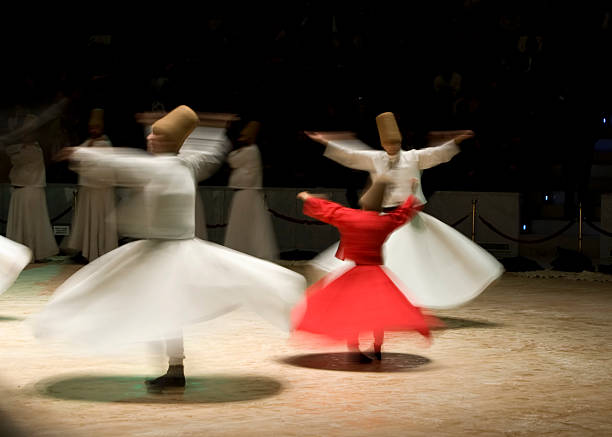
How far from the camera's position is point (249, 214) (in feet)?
50.4

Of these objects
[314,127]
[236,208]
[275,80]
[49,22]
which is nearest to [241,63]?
[275,80]

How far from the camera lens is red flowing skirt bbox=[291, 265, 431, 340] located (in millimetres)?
7262

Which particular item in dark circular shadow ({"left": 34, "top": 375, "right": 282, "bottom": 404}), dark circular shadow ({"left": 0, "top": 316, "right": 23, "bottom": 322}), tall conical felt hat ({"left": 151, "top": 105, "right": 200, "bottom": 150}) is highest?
tall conical felt hat ({"left": 151, "top": 105, "right": 200, "bottom": 150})

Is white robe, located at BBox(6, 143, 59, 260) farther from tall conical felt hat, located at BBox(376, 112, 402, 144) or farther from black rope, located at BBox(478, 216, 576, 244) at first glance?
tall conical felt hat, located at BBox(376, 112, 402, 144)

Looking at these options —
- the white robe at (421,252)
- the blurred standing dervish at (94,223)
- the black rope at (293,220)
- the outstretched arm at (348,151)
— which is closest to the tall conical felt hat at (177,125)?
the white robe at (421,252)

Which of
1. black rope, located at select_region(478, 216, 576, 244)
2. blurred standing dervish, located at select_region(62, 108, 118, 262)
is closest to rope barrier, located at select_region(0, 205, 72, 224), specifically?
blurred standing dervish, located at select_region(62, 108, 118, 262)

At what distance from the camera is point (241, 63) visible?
811 inches

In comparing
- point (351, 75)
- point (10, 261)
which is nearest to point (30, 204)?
point (351, 75)

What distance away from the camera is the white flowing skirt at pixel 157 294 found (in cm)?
621

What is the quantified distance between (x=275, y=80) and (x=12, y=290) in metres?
9.20

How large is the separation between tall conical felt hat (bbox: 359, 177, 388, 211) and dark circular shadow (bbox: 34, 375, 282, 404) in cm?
152

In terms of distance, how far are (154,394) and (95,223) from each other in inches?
366

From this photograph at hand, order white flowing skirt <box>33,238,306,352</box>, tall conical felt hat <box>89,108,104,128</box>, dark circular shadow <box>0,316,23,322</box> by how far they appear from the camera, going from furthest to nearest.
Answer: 1. tall conical felt hat <box>89,108,104,128</box>
2. dark circular shadow <box>0,316,23,322</box>
3. white flowing skirt <box>33,238,306,352</box>

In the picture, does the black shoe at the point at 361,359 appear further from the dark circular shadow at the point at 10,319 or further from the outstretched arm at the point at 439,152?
the dark circular shadow at the point at 10,319
